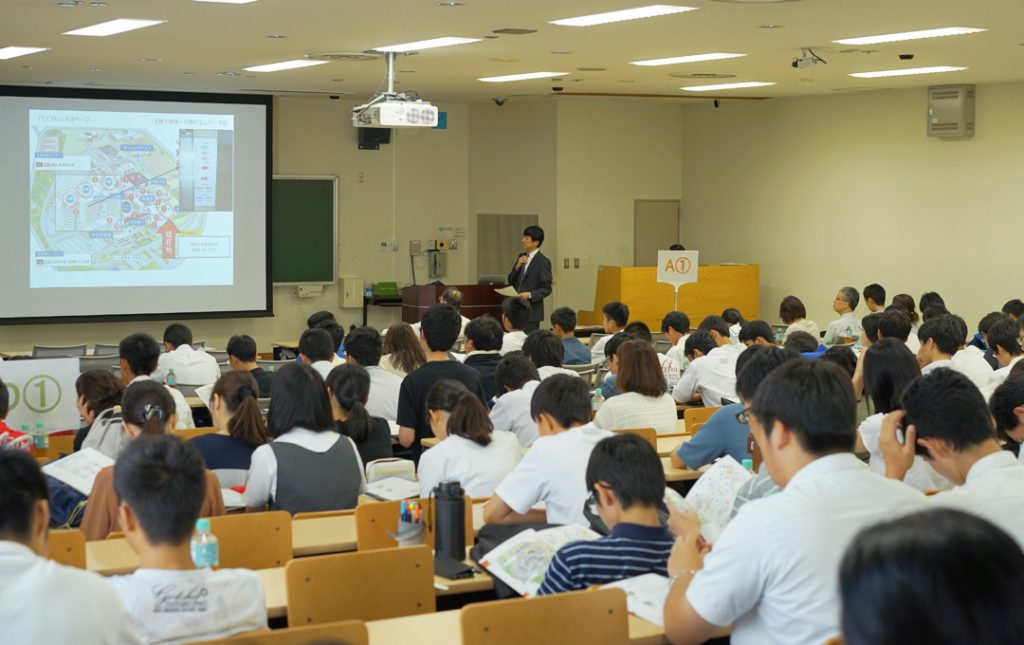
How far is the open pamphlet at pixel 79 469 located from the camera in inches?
199

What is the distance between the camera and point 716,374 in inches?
332

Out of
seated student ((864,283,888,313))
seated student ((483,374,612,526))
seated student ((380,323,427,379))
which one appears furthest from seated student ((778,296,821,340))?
seated student ((483,374,612,526))

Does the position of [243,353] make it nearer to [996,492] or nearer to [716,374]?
[716,374]

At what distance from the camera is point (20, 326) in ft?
47.0

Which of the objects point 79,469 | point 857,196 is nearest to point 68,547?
point 79,469

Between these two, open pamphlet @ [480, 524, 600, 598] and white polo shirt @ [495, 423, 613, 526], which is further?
white polo shirt @ [495, 423, 613, 526]

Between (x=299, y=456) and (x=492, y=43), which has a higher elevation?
(x=492, y=43)

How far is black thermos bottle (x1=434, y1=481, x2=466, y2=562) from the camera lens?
14.0ft

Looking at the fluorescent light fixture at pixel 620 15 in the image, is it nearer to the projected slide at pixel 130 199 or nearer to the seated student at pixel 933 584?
the projected slide at pixel 130 199

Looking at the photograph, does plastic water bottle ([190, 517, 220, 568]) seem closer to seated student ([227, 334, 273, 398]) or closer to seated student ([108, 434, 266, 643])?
seated student ([108, 434, 266, 643])

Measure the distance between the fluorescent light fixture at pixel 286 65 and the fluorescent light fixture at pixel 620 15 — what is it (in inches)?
141

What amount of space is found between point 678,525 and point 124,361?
487 cm

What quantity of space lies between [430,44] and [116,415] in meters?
5.51

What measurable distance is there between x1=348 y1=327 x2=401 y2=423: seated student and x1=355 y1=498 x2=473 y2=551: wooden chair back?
3024 mm
